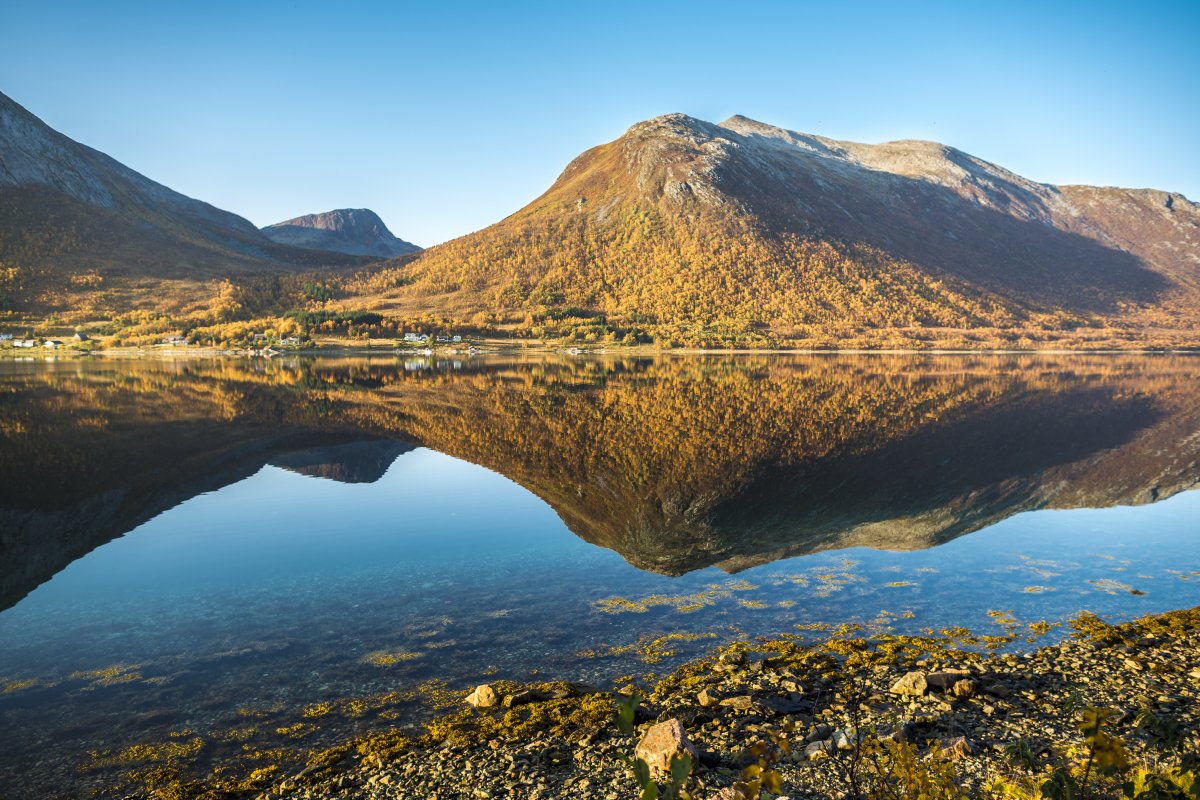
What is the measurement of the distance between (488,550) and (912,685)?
1238cm

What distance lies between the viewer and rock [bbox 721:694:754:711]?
1020cm

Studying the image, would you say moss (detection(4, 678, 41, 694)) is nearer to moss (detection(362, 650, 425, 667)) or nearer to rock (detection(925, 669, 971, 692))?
moss (detection(362, 650, 425, 667))

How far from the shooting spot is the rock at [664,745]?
8297 millimetres

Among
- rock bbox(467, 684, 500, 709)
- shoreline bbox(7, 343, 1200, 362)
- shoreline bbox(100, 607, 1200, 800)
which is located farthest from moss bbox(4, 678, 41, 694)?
shoreline bbox(7, 343, 1200, 362)

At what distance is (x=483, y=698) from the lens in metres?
10.8

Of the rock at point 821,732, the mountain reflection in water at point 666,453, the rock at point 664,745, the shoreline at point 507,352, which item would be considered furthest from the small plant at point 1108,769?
the shoreline at point 507,352

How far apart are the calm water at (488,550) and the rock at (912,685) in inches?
131

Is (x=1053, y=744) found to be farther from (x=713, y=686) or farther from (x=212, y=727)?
(x=212, y=727)

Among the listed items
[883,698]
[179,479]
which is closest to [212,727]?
[883,698]

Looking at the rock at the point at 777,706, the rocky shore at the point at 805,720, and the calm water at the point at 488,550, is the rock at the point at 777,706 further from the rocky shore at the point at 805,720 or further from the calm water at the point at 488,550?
the calm water at the point at 488,550

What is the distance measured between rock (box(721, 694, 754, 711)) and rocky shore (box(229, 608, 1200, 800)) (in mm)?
29

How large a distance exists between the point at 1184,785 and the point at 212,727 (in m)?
11.6

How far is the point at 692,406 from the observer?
48.8 metres

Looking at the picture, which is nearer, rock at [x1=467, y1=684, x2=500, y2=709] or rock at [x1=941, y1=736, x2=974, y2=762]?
rock at [x1=941, y1=736, x2=974, y2=762]
